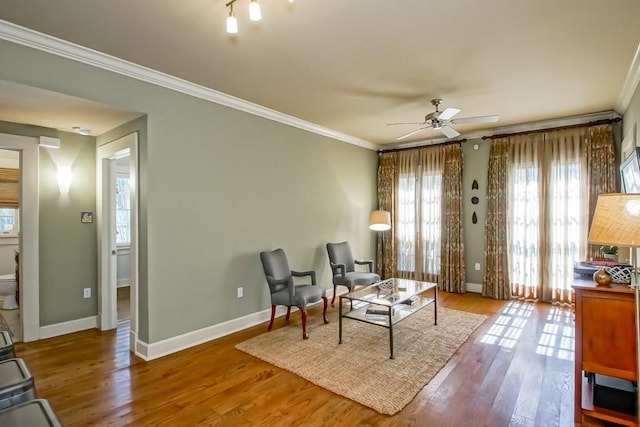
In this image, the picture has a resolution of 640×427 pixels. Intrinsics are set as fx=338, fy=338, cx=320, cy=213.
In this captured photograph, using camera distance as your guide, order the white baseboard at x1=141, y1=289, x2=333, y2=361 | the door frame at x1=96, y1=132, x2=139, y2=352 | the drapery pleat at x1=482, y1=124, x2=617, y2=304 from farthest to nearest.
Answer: the drapery pleat at x1=482, y1=124, x2=617, y2=304, the door frame at x1=96, y1=132, x2=139, y2=352, the white baseboard at x1=141, y1=289, x2=333, y2=361

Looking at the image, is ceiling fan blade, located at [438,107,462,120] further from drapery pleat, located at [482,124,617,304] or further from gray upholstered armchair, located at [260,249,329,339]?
gray upholstered armchair, located at [260,249,329,339]

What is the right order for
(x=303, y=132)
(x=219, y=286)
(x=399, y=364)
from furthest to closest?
(x=303, y=132) → (x=219, y=286) → (x=399, y=364)

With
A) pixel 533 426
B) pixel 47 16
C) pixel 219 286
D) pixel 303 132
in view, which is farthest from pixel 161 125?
pixel 533 426

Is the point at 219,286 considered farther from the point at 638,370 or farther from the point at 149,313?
the point at 638,370

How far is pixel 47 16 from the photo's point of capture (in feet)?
7.66

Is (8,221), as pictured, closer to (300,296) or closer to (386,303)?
(300,296)

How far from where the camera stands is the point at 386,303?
3.43 metres

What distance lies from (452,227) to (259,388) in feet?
14.5

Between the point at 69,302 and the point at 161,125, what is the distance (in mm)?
2452

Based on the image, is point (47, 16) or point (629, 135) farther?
point (629, 135)

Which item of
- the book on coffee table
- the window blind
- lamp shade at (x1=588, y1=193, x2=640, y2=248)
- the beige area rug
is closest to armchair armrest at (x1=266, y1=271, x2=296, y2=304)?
the beige area rug

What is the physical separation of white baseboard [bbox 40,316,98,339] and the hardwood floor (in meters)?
0.12

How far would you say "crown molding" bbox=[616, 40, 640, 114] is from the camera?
10.2 feet

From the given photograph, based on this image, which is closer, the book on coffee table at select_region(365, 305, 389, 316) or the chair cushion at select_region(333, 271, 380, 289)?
the book on coffee table at select_region(365, 305, 389, 316)
